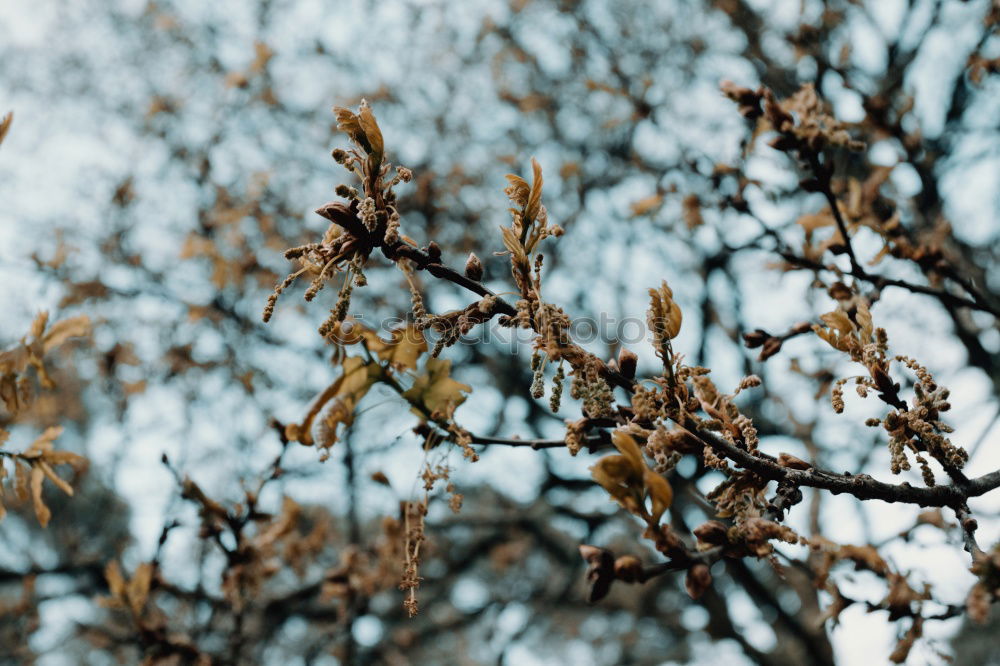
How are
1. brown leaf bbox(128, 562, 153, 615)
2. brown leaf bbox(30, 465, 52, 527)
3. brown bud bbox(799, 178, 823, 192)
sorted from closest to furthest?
brown leaf bbox(30, 465, 52, 527) < brown bud bbox(799, 178, 823, 192) < brown leaf bbox(128, 562, 153, 615)

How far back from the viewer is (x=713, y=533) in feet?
3.77

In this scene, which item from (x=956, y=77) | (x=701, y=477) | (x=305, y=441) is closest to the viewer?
(x=305, y=441)

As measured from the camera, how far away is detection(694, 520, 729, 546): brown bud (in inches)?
45.2

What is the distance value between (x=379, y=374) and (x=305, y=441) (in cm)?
21

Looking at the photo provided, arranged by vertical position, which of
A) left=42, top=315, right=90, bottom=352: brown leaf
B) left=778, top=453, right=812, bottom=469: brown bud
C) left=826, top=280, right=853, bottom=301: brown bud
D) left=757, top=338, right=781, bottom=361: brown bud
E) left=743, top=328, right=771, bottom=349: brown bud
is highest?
left=826, top=280, right=853, bottom=301: brown bud

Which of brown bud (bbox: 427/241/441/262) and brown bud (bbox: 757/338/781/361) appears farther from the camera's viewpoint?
brown bud (bbox: 757/338/781/361)

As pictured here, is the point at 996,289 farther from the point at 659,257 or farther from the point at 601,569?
the point at 601,569

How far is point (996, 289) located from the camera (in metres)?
4.78

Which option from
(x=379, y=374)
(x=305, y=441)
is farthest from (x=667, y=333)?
(x=305, y=441)

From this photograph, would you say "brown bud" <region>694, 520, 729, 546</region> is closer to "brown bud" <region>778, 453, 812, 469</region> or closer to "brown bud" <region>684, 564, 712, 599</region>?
"brown bud" <region>684, 564, 712, 599</region>

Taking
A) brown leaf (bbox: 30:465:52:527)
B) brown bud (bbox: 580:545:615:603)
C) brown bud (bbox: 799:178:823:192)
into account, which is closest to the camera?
brown bud (bbox: 580:545:615:603)

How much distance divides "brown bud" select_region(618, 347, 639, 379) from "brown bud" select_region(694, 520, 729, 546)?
0.32 metres

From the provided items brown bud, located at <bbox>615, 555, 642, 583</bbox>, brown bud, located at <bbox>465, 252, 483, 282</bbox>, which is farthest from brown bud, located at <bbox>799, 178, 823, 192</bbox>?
brown bud, located at <bbox>615, 555, 642, 583</bbox>

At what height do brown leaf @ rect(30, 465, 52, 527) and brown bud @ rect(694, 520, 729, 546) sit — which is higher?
brown leaf @ rect(30, 465, 52, 527)
